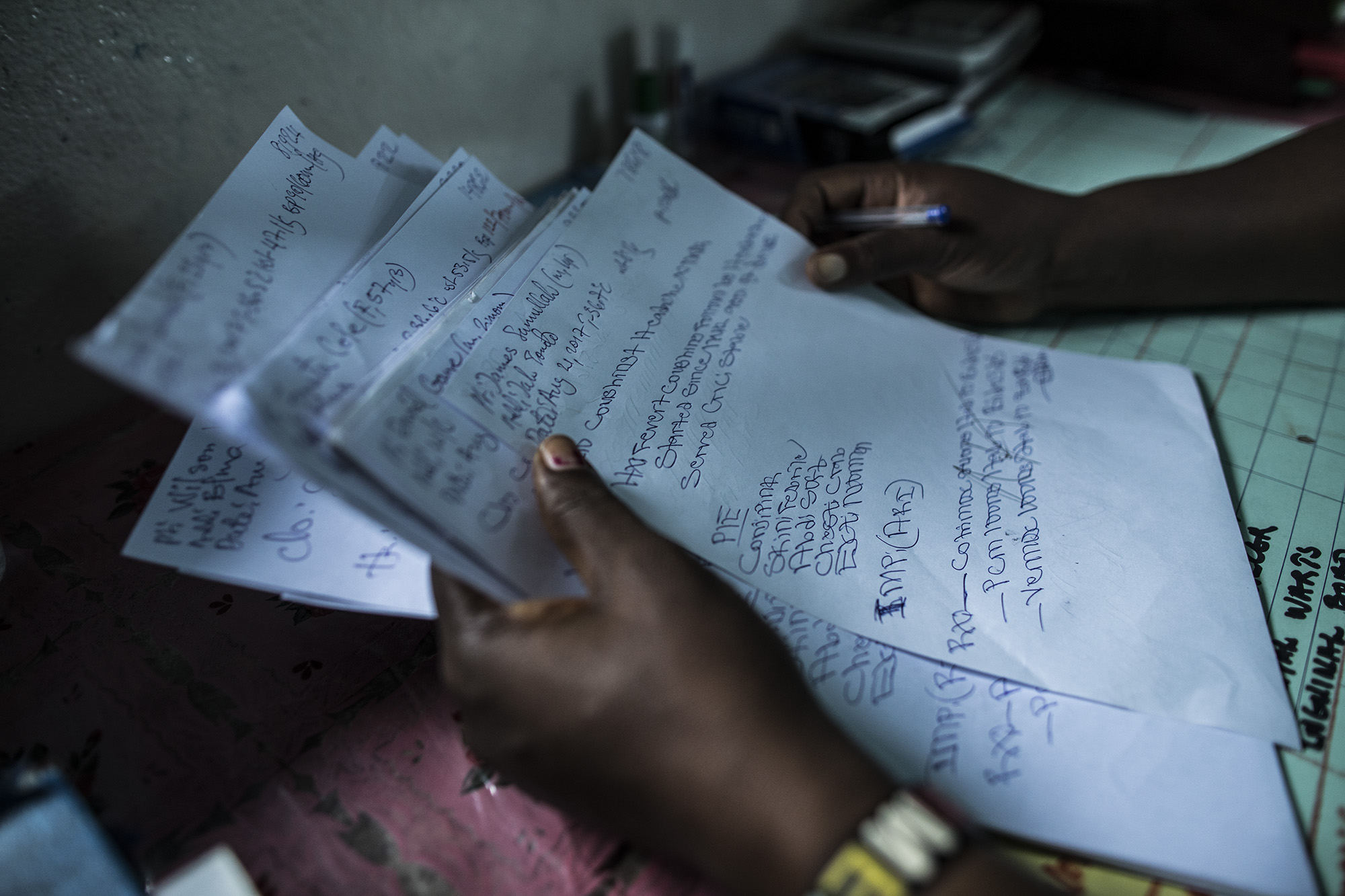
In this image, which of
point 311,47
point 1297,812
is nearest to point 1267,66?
point 1297,812

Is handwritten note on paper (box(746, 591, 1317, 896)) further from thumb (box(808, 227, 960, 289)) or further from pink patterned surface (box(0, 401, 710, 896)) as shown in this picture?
thumb (box(808, 227, 960, 289))

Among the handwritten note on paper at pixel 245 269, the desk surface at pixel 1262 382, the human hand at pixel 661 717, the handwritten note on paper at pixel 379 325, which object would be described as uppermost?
the handwritten note on paper at pixel 245 269

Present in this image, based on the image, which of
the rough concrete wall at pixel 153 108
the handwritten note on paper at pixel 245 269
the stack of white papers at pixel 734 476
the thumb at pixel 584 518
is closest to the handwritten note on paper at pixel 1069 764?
the stack of white papers at pixel 734 476

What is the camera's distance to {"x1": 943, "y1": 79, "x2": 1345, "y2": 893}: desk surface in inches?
18.4

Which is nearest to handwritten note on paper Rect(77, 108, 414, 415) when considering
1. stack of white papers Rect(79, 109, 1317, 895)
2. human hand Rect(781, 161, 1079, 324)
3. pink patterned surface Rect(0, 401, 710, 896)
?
stack of white papers Rect(79, 109, 1317, 895)

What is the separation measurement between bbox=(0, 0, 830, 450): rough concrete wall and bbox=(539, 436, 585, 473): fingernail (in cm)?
47

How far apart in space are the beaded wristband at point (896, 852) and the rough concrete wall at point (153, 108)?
742 millimetres

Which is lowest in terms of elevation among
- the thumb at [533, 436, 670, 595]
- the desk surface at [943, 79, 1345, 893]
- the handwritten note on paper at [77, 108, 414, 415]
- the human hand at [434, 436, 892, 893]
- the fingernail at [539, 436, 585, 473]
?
the desk surface at [943, 79, 1345, 893]

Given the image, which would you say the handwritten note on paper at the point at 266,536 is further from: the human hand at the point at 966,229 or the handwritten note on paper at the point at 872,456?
the human hand at the point at 966,229

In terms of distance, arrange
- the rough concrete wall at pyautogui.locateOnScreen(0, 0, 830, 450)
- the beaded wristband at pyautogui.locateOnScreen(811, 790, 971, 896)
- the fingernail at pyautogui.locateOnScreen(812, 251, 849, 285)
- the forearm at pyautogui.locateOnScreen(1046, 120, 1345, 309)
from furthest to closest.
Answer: the forearm at pyautogui.locateOnScreen(1046, 120, 1345, 309) < the fingernail at pyautogui.locateOnScreen(812, 251, 849, 285) < the rough concrete wall at pyautogui.locateOnScreen(0, 0, 830, 450) < the beaded wristband at pyautogui.locateOnScreen(811, 790, 971, 896)

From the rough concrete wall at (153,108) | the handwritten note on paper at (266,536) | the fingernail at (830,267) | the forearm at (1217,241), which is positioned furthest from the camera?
the forearm at (1217,241)

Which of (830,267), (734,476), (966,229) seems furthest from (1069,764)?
(966,229)

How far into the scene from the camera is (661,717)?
1.26 feet

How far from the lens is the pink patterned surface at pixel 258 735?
41cm
